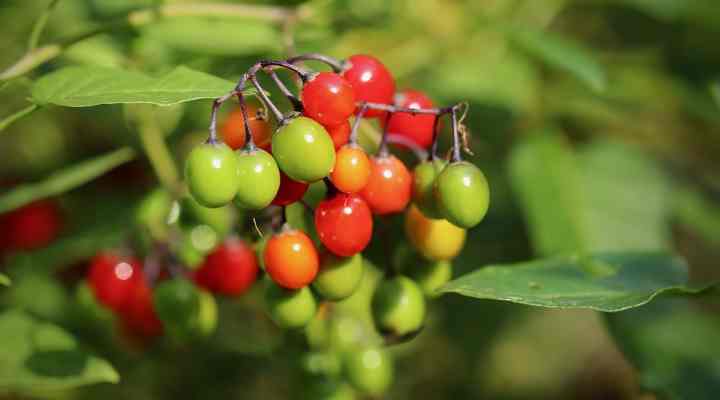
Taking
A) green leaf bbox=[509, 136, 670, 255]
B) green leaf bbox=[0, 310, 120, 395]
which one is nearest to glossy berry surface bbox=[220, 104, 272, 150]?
green leaf bbox=[0, 310, 120, 395]

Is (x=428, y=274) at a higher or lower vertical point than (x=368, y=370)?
higher

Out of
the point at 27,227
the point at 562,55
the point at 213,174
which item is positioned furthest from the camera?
the point at 27,227

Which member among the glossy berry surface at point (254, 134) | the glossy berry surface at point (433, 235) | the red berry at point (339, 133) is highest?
the glossy berry surface at point (254, 134)

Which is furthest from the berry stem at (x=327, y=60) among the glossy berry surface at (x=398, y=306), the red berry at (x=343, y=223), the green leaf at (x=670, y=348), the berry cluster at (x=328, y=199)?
the green leaf at (x=670, y=348)

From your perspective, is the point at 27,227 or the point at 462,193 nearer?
the point at 462,193

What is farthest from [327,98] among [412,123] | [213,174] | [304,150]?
[412,123]

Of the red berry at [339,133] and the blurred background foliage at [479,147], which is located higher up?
the red berry at [339,133]

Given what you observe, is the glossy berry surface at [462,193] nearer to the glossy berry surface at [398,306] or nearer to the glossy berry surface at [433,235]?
the glossy berry surface at [433,235]

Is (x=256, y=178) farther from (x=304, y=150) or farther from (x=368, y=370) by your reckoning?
(x=368, y=370)
